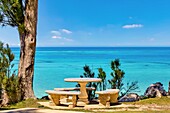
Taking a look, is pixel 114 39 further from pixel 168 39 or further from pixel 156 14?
pixel 156 14

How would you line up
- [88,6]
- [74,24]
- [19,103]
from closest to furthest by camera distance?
1. [19,103]
2. [88,6]
3. [74,24]

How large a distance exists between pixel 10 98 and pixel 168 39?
1543 inches

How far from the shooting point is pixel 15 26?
8852mm

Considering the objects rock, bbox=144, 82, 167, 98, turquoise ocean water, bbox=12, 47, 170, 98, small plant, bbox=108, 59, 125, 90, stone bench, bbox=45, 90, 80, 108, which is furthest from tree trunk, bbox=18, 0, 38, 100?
rock, bbox=144, 82, 167, 98

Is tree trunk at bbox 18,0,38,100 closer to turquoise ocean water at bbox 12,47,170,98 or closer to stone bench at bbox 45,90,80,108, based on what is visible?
stone bench at bbox 45,90,80,108

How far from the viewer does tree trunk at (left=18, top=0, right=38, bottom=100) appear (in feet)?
Answer: 28.7

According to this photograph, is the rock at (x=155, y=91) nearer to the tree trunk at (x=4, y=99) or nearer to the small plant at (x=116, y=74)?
the small plant at (x=116, y=74)

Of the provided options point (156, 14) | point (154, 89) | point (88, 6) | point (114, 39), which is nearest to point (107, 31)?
point (114, 39)

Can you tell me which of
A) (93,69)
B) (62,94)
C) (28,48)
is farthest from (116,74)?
(93,69)

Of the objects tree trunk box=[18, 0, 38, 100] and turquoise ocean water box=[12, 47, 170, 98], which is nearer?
tree trunk box=[18, 0, 38, 100]

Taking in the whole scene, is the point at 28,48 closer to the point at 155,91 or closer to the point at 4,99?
the point at 4,99

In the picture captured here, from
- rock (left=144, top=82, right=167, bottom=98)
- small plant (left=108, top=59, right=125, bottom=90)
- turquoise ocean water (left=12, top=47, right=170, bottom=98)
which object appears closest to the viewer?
rock (left=144, top=82, right=167, bottom=98)

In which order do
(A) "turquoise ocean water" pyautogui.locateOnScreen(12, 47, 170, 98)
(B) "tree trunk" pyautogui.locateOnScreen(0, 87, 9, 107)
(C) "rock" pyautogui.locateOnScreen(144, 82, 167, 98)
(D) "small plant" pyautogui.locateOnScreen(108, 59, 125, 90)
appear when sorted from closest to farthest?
(B) "tree trunk" pyautogui.locateOnScreen(0, 87, 9, 107)
(C) "rock" pyautogui.locateOnScreen(144, 82, 167, 98)
(D) "small plant" pyautogui.locateOnScreen(108, 59, 125, 90)
(A) "turquoise ocean water" pyautogui.locateOnScreen(12, 47, 170, 98)

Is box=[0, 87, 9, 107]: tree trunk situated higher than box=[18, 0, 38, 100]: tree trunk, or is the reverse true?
box=[18, 0, 38, 100]: tree trunk
